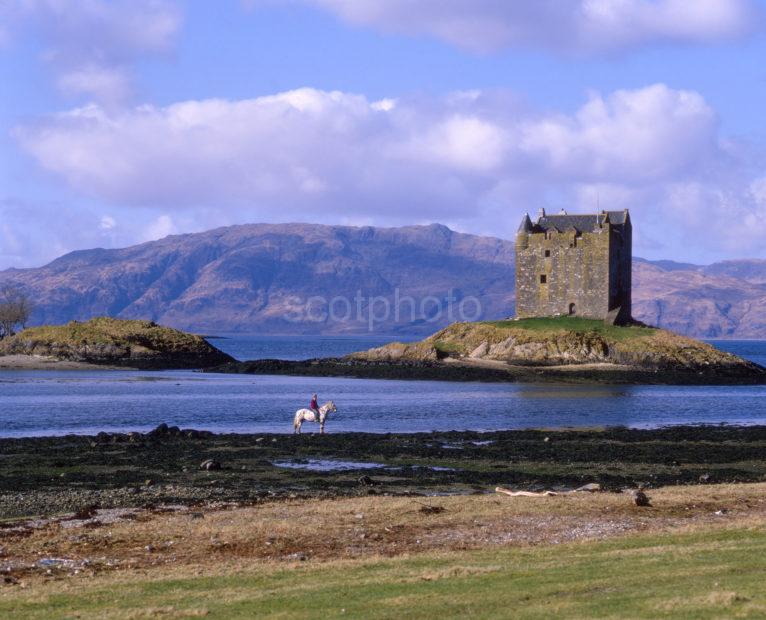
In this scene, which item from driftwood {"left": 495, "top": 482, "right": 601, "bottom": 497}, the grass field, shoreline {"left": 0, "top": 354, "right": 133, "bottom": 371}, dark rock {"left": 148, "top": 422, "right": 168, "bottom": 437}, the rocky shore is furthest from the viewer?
shoreline {"left": 0, "top": 354, "right": 133, "bottom": 371}

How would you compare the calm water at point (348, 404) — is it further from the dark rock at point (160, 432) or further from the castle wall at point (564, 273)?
the castle wall at point (564, 273)

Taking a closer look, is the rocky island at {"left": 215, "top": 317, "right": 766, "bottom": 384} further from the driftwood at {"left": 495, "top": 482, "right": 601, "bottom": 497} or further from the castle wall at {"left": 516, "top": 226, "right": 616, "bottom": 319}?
the driftwood at {"left": 495, "top": 482, "right": 601, "bottom": 497}

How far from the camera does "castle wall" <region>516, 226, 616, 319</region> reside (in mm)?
105438

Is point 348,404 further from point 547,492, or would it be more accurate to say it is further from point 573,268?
point 573,268

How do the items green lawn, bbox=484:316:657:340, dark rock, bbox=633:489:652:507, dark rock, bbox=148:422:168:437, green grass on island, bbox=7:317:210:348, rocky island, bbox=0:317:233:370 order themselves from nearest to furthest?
1. dark rock, bbox=633:489:652:507
2. dark rock, bbox=148:422:168:437
3. green lawn, bbox=484:316:657:340
4. rocky island, bbox=0:317:233:370
5. green grass on island, bbox=7:317:210:348

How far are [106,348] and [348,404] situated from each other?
52984 mm

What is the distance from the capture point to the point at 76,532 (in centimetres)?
2158

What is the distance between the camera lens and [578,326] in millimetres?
102500

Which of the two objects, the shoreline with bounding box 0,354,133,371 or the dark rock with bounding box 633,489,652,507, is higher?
the shoreline with bounding box 0,354,133,371

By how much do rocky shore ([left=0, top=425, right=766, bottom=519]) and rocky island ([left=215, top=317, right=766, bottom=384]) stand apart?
4563 centimetres

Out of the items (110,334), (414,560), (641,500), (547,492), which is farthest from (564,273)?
(414,560)

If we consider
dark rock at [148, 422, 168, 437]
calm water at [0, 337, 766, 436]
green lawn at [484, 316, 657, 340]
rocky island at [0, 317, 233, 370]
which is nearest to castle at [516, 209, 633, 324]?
green lawn at [484, 316, 657, 340]

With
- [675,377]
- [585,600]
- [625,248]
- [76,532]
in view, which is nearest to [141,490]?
[76,532]

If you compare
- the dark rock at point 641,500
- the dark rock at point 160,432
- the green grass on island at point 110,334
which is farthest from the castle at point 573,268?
the dark rock at point 641,500
